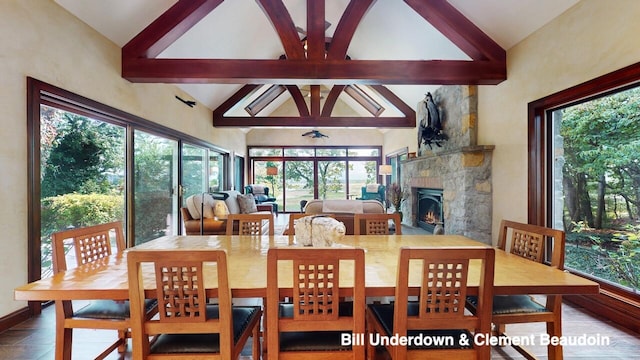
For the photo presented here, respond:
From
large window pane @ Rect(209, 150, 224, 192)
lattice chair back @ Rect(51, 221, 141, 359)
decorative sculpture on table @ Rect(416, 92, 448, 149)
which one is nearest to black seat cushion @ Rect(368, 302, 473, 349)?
lattice chair back @ Rect(51, 221, 141, 359)

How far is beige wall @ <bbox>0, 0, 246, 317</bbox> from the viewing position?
7.32ft

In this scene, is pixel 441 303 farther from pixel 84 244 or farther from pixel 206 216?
pixel 206 216

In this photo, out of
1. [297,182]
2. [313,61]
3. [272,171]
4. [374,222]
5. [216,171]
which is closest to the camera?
[374,222]

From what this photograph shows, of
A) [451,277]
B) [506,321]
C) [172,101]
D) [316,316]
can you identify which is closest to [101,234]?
[316,316]

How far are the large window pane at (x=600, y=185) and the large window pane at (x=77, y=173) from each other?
16.6 feet

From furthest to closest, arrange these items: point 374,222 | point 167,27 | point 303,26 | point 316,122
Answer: point 316,122 < point 303,26 < point 167,27 < point 374,222

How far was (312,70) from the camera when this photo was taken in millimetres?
3588

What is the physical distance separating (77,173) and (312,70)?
9.34ft

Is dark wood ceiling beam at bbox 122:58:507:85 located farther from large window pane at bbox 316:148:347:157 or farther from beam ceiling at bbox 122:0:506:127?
large window pane at bbox 316:148:347:157

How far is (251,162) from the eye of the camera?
34.2ft

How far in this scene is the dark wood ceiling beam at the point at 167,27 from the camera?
3.46 metres

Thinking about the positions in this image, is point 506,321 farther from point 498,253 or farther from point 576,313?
point 576,313

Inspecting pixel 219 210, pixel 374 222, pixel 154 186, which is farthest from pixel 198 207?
pixel 374 222

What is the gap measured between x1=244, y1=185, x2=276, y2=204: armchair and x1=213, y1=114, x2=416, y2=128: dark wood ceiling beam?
103 inches
